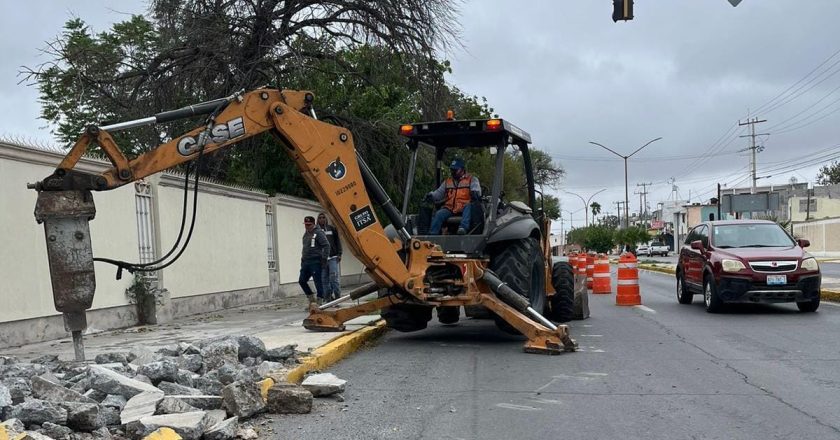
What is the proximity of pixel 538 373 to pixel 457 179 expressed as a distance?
10.4 feet

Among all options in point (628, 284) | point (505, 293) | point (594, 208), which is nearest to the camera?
point (505, 293)

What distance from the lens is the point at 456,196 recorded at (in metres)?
9.67

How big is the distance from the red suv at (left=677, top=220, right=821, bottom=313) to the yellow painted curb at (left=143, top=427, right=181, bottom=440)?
10.1 metres

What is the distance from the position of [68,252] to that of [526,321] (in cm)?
490

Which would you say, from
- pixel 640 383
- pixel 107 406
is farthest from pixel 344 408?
pixel 640 383

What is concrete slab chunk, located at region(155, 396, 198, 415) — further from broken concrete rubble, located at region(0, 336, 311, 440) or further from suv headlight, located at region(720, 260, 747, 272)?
suv headlight, located at region(720, 260, 747, 272)

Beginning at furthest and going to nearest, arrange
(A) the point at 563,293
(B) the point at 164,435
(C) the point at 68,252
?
(A) the point at 563,293, (C) the point at 68,252, (B) the point at 164,435

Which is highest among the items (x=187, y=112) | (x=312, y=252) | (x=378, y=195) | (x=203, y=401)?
(x=187, y=112)

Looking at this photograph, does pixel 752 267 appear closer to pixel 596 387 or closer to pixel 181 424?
pixel 596 387

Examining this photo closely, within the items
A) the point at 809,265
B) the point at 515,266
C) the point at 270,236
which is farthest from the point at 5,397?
the point at 270,236

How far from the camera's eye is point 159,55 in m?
16.3

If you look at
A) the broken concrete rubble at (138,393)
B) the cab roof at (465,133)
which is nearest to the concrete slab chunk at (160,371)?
the broken concrete rubble at (138,393)

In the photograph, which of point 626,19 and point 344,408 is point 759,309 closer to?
point 626,19

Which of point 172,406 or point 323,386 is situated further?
point 323,386
